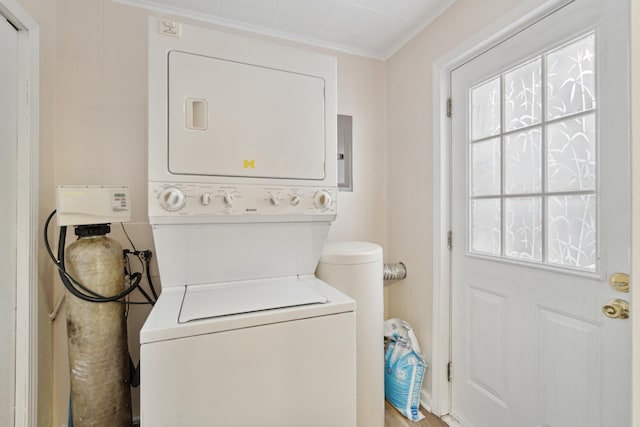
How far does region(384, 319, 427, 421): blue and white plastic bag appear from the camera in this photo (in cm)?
183

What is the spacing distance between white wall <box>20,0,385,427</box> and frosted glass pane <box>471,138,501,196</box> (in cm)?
202

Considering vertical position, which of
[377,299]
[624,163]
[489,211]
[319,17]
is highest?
[319,17]

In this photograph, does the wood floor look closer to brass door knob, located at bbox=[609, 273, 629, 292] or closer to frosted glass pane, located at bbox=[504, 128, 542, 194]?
brass door knob, located at bbox=[609, 273, 629, 292]

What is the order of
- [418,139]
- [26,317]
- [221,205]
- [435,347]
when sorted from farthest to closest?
[418,139], [435,347], [26,317], [221,205]

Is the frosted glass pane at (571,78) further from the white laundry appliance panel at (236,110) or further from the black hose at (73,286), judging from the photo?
the black hose at (73,286)

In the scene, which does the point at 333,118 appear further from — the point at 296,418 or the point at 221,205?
the point at 296,418

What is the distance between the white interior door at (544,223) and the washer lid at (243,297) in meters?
1.03

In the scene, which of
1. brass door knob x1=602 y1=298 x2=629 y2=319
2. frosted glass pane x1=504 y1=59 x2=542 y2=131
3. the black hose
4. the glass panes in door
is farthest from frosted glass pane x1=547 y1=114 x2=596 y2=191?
the black hose

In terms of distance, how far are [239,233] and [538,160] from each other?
1474mm

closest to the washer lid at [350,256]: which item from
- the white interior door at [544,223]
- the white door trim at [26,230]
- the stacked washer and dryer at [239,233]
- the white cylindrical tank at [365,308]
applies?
the white cylindrical tank at [365,308]

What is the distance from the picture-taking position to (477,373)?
165 cm

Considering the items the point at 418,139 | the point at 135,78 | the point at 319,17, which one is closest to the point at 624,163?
the point at 418,139

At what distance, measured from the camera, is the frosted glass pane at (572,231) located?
1.16 meters

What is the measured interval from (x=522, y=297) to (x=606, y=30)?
1179mm
